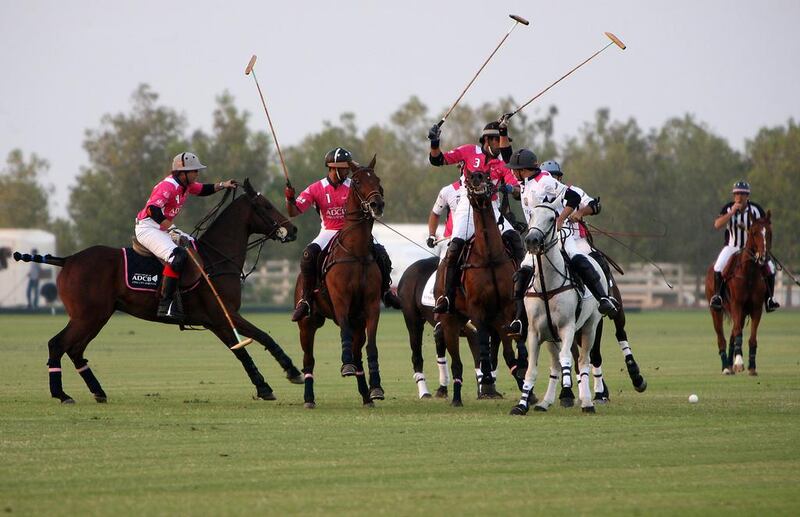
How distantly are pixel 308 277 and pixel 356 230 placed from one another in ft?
3.21

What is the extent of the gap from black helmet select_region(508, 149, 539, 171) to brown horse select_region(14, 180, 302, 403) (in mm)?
3107

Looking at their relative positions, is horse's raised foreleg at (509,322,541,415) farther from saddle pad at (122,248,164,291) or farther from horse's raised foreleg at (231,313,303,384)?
saddle pad at (122,248,164,291)

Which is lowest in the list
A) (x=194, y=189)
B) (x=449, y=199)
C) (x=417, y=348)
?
(x=417, y=348)

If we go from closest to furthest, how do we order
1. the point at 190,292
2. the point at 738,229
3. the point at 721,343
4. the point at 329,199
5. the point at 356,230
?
1. the point at 356,230
2. the point at 329,199
3. the point at 190,292
4. the point at 738,229
5. the point at 721,343

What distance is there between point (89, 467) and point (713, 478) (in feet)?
15.0

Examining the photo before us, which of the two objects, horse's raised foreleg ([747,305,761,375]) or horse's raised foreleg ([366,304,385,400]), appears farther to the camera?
horse's raised foreleg ([747,305,761,375])

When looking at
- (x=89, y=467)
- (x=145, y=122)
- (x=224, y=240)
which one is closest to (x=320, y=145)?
(x=145, y=122)

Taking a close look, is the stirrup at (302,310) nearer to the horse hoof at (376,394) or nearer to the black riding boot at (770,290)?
the horse hoof at (376,394)

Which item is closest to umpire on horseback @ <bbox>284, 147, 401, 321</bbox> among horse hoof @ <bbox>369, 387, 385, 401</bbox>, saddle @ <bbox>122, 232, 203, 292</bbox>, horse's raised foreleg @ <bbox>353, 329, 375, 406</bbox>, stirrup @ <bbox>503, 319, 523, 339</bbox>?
horse's raised foreleg @ <bbox>353, 329, 375, 406</bbox>

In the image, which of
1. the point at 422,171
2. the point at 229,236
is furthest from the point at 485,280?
the point at 422,171

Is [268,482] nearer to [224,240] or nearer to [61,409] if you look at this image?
[61,409]

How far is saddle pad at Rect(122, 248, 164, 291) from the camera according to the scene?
1755 cm

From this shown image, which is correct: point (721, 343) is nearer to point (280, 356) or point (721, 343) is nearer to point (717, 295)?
point (717, 295)

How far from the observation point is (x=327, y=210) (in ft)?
57.5
